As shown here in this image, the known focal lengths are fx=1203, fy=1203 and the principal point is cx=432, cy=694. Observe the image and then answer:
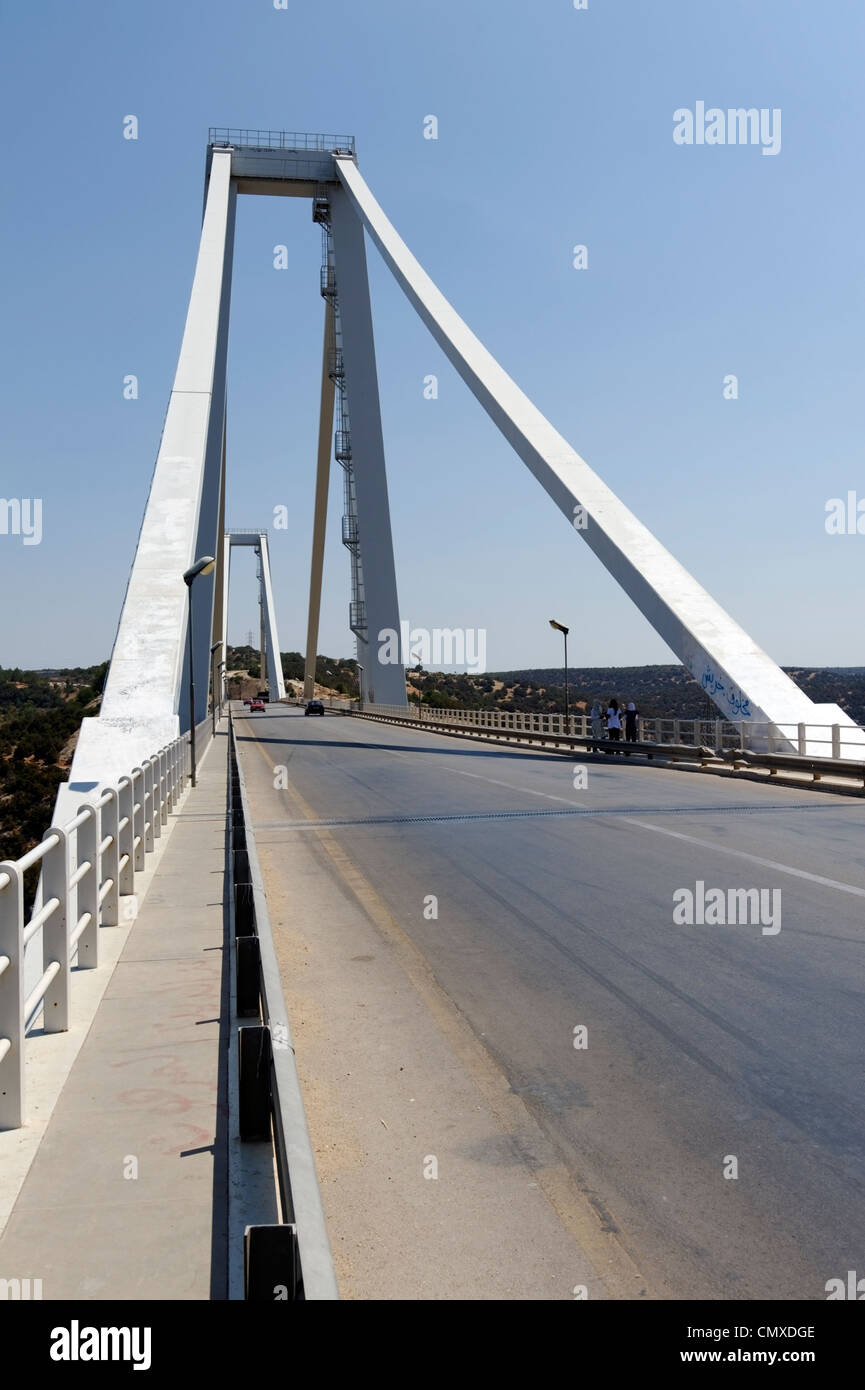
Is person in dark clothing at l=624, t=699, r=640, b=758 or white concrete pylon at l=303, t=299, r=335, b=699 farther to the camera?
white concrete pylon at l=303, t=299, r=335, b=699

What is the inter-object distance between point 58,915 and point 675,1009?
3.11 meters

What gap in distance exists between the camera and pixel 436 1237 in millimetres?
3766

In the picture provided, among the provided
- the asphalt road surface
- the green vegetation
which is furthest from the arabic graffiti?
the green vegetation

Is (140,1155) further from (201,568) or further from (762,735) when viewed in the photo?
(762,735)

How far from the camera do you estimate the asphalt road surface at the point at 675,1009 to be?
386 centimetres

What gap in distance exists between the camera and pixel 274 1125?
4133 mm

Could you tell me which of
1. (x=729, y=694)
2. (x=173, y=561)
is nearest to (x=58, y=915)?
(x=729, y=694)

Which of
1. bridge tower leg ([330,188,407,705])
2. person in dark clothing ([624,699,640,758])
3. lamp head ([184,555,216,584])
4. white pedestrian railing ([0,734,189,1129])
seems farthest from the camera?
bridge tower leg ([330,188,407,705])

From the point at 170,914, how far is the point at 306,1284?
20.2 ft

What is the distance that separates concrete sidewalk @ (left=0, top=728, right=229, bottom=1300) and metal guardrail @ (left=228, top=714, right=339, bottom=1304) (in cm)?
21

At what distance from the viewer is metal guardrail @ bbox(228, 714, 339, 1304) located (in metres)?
2.88

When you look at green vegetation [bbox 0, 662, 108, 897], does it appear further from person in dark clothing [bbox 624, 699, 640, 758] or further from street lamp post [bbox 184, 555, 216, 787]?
person in dark clothing [bbox 624, 699, 640, 758]

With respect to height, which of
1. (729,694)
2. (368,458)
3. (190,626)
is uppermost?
(368,458)

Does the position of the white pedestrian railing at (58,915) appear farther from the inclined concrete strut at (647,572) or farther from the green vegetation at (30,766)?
the inclined concrete strut at (647,572)
